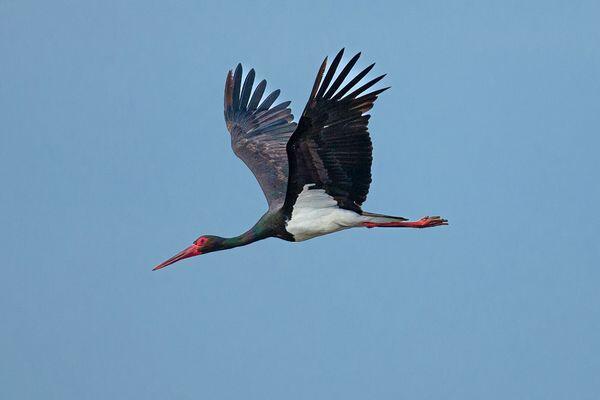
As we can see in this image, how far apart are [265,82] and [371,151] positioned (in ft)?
22.1

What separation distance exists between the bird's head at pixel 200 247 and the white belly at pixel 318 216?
2083 mm

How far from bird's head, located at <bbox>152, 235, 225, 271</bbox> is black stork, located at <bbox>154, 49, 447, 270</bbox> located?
2 cm

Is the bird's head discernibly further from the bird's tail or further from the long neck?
the bird's tail

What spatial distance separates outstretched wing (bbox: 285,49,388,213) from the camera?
17156 millimetres

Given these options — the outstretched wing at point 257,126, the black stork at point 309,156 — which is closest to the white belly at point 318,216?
the black stork at point 309,156

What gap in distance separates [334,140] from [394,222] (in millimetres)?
2712

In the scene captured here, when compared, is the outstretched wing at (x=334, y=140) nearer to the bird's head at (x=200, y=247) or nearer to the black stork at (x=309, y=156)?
the black stork at (x=309, y=156)

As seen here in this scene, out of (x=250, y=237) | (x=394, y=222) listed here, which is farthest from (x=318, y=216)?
(x=250, y=237)

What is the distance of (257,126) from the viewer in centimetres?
2381

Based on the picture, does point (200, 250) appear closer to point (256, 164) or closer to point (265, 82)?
point (256, 164)

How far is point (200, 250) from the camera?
858 inches

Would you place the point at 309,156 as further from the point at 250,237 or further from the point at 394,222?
the point at 250,237

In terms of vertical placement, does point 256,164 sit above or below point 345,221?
above

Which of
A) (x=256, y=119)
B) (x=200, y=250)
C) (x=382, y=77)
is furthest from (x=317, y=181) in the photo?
(x=256, y=119)
